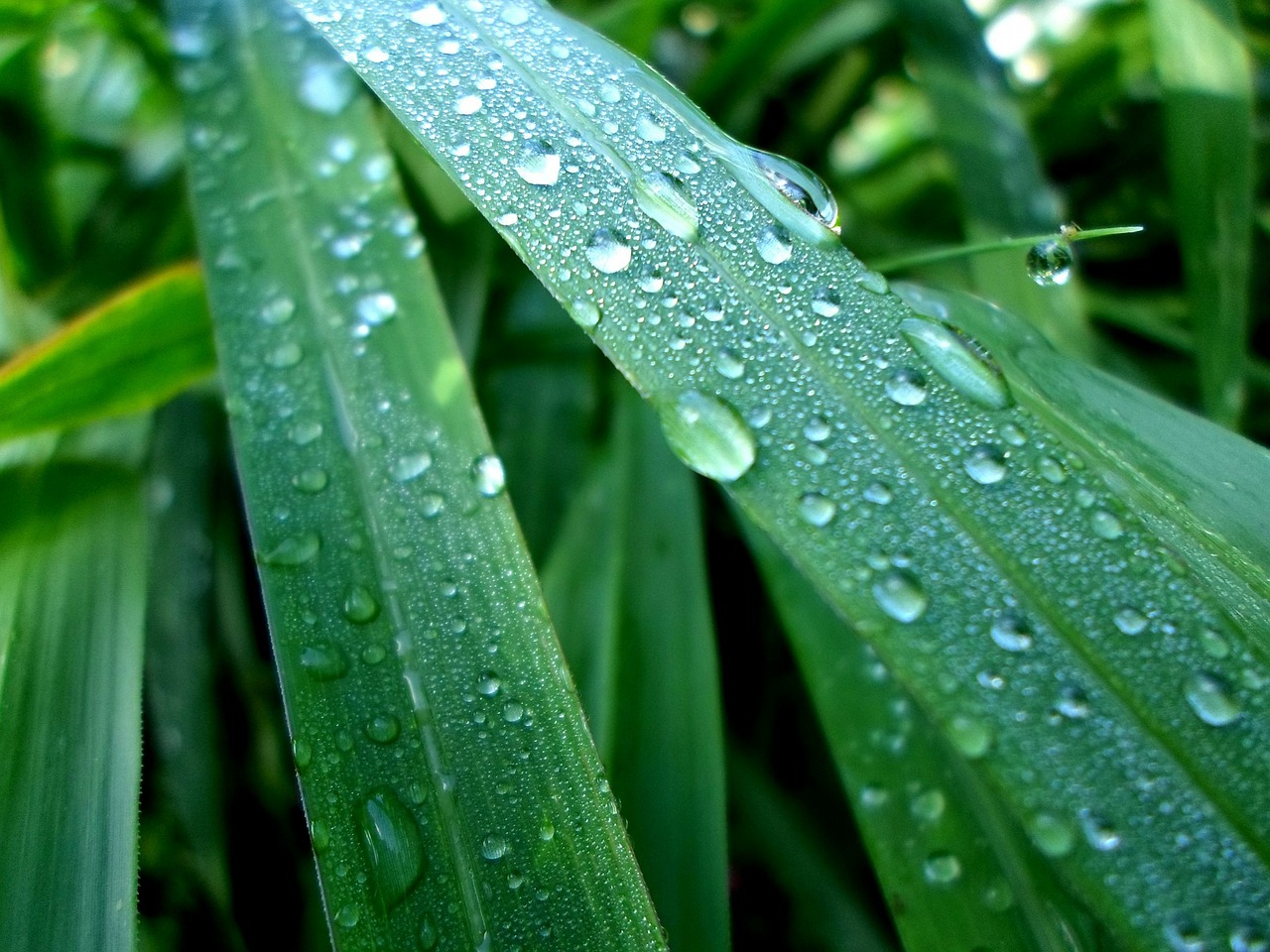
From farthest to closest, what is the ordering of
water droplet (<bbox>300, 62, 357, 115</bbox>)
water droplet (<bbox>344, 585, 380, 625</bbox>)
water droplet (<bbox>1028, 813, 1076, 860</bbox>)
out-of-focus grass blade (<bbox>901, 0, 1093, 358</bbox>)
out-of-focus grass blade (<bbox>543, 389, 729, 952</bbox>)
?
out-of-focus grass blade (<bbox>901, 0, 1093, 358</bbox>), water droplet (<bbox>300, 62, 357, 115</bbox>), out-of-focus grass blade (<bbox>543, 389, 729, 952</bbox>), water droplet (<bbox>344, 585, 380, 625</bbox>), water droplet (<bbox>1028, 813, 1076, 860</bbox>)

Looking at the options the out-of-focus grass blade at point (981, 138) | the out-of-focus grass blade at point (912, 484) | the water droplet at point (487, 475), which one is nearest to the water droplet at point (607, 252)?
the out-of-focus grass blade at point (912, 484)

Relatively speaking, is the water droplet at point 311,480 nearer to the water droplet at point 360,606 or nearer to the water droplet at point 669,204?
the water droplet at point 360,606

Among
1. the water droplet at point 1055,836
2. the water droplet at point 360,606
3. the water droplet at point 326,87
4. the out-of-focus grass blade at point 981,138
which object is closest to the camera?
the water droplet at point 1055,836

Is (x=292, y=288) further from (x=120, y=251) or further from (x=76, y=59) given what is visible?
(x=76, y=59)

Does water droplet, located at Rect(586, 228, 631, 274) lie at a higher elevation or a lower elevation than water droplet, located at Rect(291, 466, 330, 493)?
higher

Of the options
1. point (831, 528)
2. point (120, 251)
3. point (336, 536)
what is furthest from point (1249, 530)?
point (120, 251)

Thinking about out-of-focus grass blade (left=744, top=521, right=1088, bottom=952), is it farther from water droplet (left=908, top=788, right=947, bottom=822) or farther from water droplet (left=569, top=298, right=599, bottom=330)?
water droplet (left=569, top=298, right=599, bottom=330)

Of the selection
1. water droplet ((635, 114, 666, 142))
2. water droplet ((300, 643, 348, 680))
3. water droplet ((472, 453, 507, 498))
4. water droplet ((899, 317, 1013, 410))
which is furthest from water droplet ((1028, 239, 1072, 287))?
water droplet ((300, 643, 348, 680))
